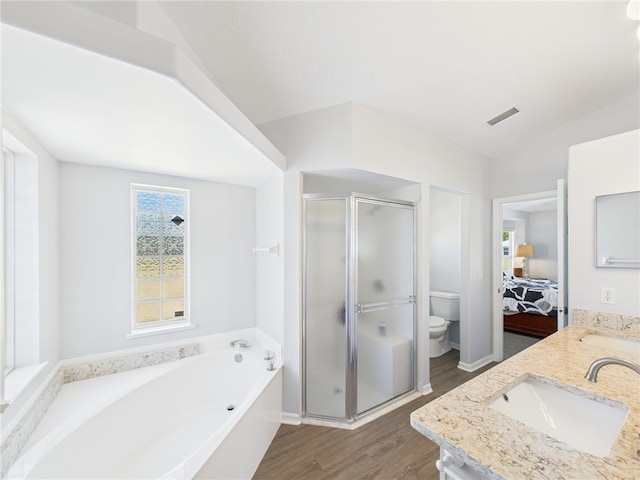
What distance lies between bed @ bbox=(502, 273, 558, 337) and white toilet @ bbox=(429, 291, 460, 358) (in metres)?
1.32

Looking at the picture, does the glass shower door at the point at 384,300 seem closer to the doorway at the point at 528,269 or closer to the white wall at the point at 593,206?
the white wall at the point at 593,206

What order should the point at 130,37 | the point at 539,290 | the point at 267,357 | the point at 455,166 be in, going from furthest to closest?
the point at 539,290 < the point at 455,166 < the point at 267,357 < the point at 130,37

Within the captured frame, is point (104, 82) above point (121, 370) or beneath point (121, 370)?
above

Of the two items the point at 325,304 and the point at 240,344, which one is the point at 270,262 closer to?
the point at 325,304

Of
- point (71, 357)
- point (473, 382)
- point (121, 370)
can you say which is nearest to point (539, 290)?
point (473, 382)

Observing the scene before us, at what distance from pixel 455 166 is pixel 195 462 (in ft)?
10.6

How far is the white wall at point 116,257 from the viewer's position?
76.6 inches

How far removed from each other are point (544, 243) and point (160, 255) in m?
8.03

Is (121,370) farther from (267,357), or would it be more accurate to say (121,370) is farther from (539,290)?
(539,290)

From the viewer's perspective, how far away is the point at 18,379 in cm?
145

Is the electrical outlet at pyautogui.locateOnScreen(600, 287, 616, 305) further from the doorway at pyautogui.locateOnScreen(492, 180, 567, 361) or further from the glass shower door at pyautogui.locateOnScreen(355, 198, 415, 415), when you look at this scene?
the glass shower door at pyautogui.locateOnScreen(355, 198, 415, 415)

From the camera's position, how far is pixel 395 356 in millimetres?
2414

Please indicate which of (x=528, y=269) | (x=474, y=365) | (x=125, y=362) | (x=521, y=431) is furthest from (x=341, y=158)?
(x=528, y=269)

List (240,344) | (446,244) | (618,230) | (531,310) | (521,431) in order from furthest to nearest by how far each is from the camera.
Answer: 1. (531,310)
2. (446,244)
3. (240,344)
4. (618,230)
5. (521,431)
